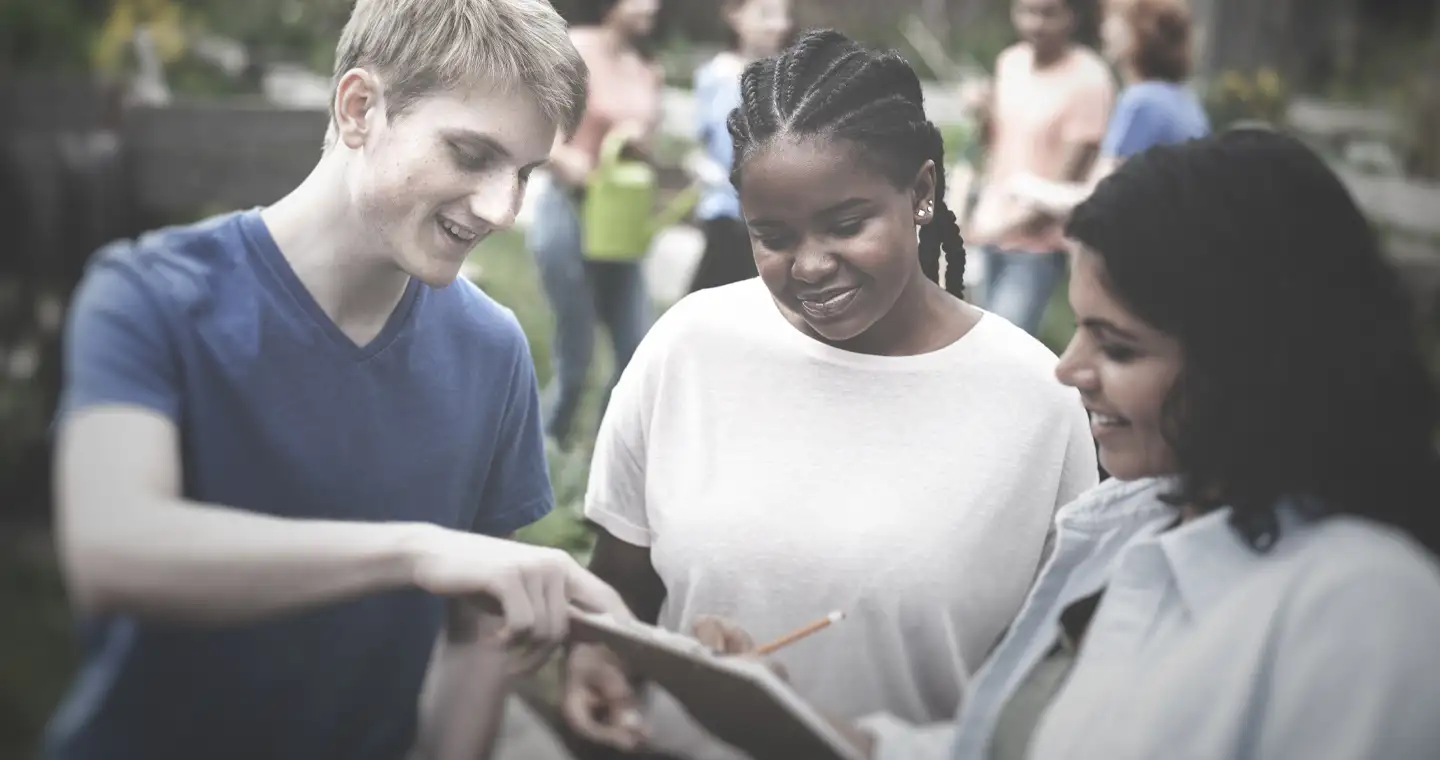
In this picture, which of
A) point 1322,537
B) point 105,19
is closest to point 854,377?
point 1322,537

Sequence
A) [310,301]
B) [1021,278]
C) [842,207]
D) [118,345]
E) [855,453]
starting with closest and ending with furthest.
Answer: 1. [118,345]
2. [310,301]
3. [842,207]
4. [855,453]
5. [1021,278]

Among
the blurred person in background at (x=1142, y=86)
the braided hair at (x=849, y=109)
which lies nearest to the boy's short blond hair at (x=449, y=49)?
the braided hair at (x=849, y=109)

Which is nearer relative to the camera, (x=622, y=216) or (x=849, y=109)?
(x=849, y=109)

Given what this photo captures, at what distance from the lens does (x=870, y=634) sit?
1.80 meters

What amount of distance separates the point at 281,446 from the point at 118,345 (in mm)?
215

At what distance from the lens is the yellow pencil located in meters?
1.78

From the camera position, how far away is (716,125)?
324 centimetres

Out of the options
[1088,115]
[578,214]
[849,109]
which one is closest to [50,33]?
[578,214]

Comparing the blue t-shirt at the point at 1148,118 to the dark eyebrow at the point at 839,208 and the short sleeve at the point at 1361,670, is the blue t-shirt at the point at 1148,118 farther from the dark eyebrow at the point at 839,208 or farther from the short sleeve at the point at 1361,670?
the short sleeve at the point at 1361,670

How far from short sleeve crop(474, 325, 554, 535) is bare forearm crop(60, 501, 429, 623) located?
0.25 metres

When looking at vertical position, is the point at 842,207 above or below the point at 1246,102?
above

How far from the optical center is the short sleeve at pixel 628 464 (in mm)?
1870

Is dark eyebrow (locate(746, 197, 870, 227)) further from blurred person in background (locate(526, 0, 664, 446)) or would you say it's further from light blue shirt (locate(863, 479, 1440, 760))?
light blue shirt (locate(863, 479, 1440, 760))

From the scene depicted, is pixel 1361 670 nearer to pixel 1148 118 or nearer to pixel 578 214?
pixel 1148 118
